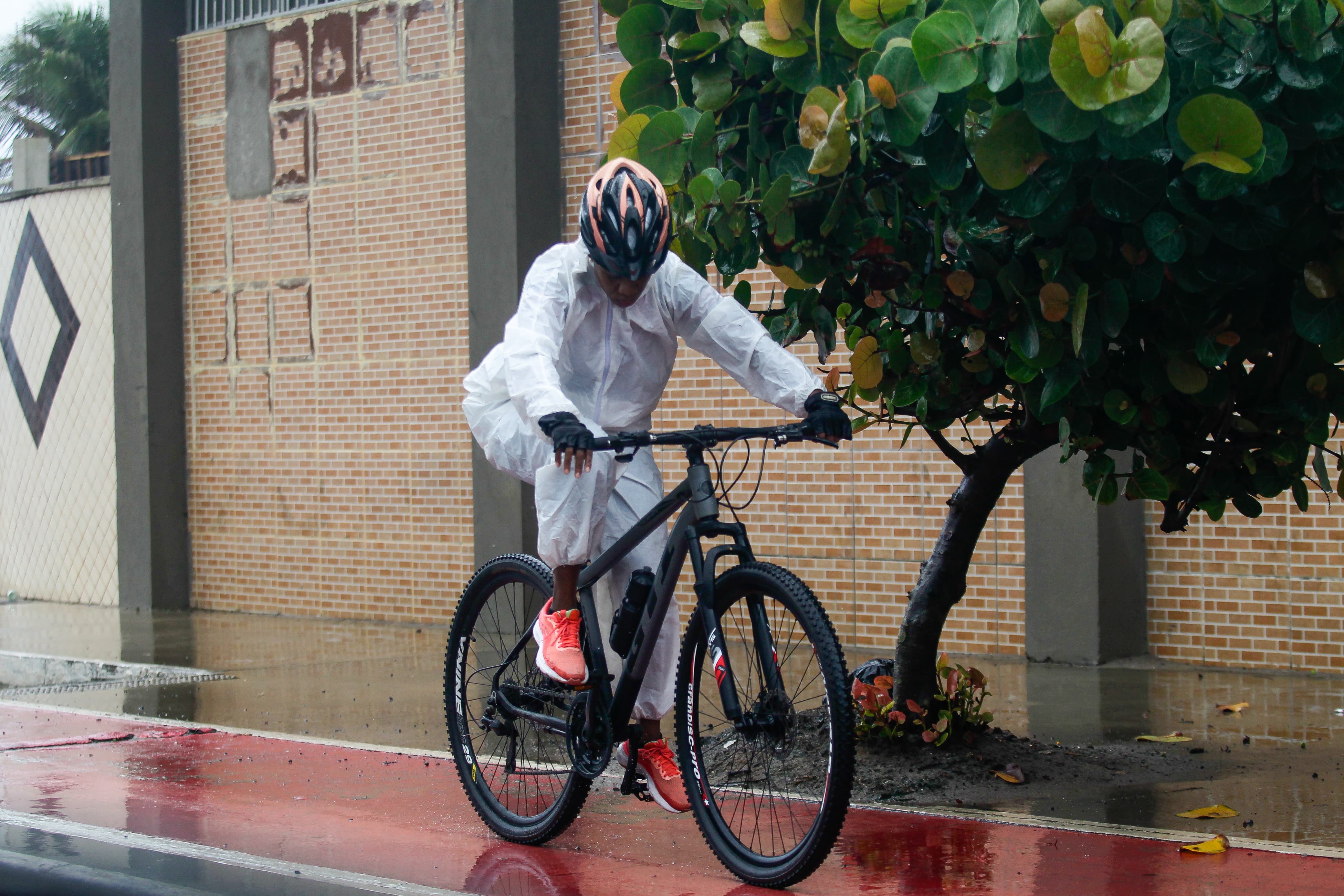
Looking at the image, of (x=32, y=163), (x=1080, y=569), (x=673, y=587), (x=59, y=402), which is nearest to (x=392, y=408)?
(x=59, y=402)

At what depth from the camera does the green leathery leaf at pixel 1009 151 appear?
3.83m

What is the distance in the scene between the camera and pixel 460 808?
5.47m

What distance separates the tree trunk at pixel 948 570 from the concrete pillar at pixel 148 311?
8804 millimetres

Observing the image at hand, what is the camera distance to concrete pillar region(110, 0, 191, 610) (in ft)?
41.9

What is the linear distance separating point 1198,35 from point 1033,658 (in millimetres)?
5608

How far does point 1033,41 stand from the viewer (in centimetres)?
357

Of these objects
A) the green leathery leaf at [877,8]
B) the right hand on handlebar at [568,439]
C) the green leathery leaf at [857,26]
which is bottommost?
the right hand on handlebar at [568,439]

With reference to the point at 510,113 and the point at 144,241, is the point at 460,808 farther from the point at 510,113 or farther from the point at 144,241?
the point at 144,241

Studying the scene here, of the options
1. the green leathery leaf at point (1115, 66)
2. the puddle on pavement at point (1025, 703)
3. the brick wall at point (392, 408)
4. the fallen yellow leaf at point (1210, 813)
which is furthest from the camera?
the brick wall at point (392, 408)

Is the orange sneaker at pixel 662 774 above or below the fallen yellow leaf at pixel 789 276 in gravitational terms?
below

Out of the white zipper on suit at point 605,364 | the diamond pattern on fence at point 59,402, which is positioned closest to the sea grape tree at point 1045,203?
the white zipper on suit at point 605,364

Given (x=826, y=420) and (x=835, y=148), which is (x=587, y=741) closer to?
(x=826, y=420)

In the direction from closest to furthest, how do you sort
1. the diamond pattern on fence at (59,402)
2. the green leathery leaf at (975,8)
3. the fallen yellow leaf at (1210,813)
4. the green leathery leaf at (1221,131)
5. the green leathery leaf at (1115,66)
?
the green leathery leaf at (1115,66) < the green leathery leaf at (1221,131) < the green leathery leaf at (975,8) < the fallen yellow leaf at (1210,813) < the diamond pattern on fence at (59,402)

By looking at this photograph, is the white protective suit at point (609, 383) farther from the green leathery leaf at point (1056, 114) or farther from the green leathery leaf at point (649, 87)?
the green leathery leaf at point (1056, 114)
